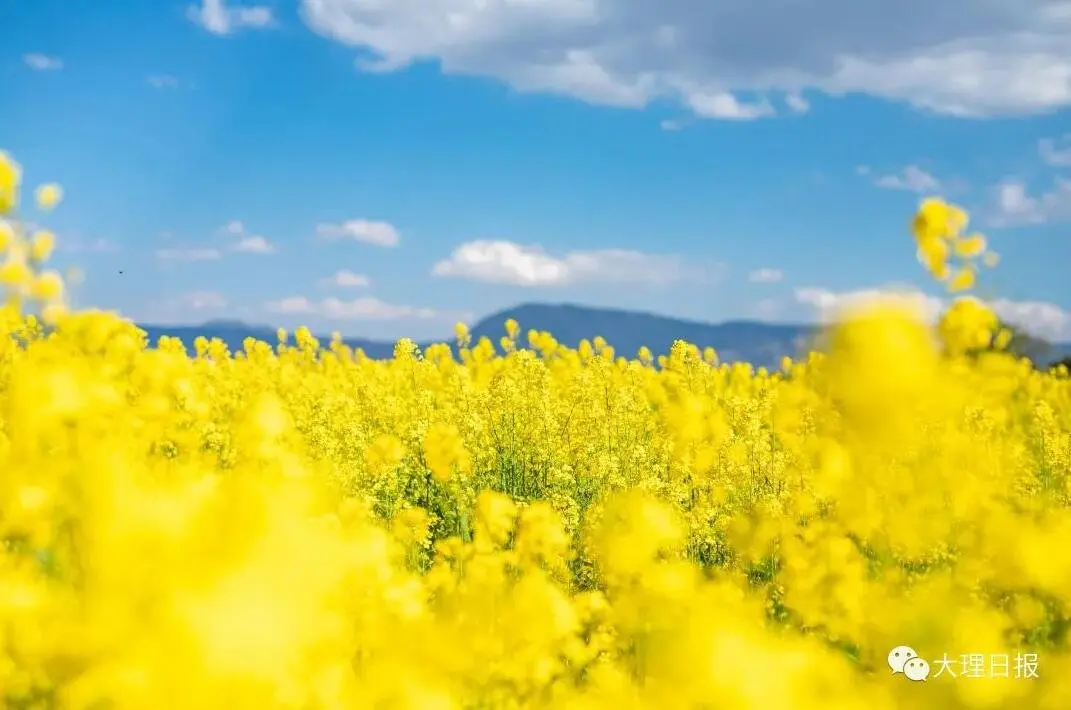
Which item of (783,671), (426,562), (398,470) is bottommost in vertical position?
(426,562)

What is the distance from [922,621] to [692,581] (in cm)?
61

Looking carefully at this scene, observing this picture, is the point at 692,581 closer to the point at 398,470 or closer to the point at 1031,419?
the point at 398,470

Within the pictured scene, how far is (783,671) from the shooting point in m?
1.21

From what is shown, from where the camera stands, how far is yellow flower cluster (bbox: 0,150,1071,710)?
1.06 metres

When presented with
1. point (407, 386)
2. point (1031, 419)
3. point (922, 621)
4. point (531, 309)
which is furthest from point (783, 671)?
point (531, 309)

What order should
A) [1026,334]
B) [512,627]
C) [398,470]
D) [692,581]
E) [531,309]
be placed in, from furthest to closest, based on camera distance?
[531,309], [398,470], [1026,334], [512,627], [692,581]

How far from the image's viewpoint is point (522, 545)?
411cm

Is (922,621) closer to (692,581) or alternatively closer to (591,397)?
(692,581)

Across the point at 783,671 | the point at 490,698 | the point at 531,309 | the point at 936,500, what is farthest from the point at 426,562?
the point at 531,309

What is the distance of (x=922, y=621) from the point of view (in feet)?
6.65

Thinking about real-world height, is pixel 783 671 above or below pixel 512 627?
above

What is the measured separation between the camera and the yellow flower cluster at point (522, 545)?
1.06 meters

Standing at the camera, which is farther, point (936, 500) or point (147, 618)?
point (936, 500)

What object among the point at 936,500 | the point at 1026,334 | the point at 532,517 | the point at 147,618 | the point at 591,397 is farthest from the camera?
the point at 591,397
